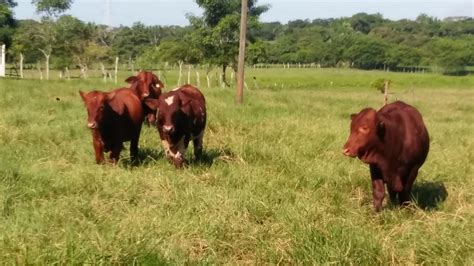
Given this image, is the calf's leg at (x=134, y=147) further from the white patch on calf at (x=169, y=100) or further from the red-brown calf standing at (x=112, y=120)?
the white patch on calf at (x=169, y=100)

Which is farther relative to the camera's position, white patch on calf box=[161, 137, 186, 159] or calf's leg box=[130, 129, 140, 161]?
calf's leg box=[130, 129, 140, 161]

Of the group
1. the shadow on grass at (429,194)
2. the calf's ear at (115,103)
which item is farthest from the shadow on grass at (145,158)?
the shadow on grass at (429,194)

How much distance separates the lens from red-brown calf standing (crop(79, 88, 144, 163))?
7.97m

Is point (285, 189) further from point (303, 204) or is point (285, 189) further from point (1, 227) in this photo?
point (1, 227)

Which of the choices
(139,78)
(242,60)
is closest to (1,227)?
(139,78)

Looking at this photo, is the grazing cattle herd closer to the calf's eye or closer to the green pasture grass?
the calf's eye

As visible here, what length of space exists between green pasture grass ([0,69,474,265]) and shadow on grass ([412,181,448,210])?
15 mm

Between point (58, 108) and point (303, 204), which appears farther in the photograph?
point (58, 108)

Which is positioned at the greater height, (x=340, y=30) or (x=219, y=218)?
(x=340, y=30)

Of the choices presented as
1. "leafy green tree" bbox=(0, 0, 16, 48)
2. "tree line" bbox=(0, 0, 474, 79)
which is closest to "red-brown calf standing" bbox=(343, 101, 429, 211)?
"tree line" bbox=(0, 0, 474, 79)

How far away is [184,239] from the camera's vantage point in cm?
475

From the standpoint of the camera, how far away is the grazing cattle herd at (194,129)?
20.4ft

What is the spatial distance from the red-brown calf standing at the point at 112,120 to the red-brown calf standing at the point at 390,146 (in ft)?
11.9

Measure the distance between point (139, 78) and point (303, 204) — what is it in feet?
19.4
